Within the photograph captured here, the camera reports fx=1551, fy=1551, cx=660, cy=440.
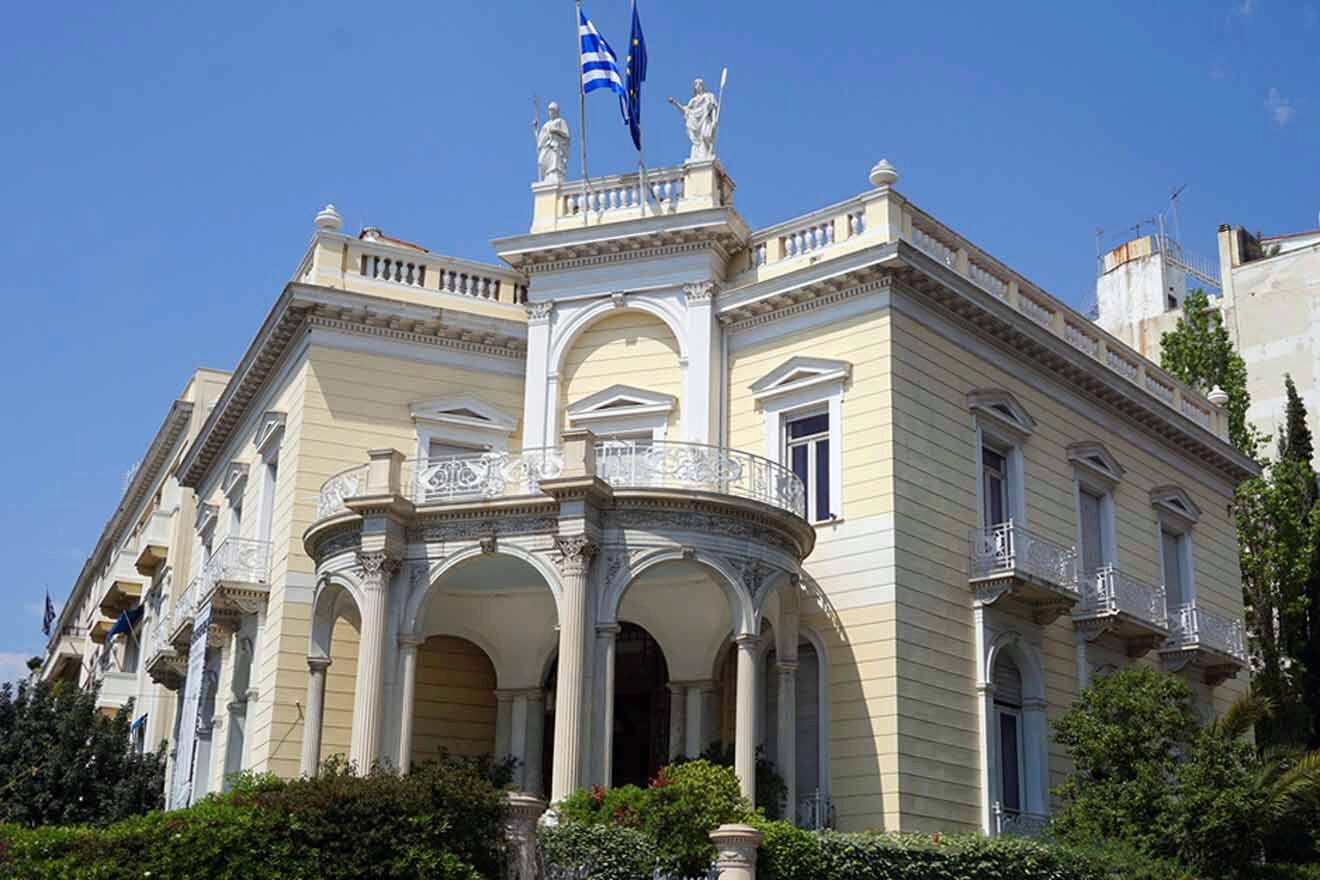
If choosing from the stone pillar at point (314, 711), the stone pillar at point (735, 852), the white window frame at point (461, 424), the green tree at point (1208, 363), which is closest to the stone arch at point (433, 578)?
the stone pillar at point (314, 711)

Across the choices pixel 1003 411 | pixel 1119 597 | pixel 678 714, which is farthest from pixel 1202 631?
pixel 678 714

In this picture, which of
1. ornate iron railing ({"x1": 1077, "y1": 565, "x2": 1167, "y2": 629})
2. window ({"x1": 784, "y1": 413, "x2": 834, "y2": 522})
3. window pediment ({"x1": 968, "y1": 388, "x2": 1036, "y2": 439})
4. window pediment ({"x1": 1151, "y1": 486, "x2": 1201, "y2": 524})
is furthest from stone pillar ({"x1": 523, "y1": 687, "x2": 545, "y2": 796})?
window pediment ({"x1": 1151, "y1": 486, "x2": 1201, "y2": 524})

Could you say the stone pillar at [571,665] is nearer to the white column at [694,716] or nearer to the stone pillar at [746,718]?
the stone pillar at [746,718]

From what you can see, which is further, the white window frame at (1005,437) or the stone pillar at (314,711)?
the white window frame at (1005,437)

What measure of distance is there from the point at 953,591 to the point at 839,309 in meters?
4.70

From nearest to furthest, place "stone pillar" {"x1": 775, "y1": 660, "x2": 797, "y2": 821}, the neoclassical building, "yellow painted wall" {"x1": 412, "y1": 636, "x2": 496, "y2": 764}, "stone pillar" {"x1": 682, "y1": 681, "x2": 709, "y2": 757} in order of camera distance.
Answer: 1. the neoclassical building
2. "stone pillar" {"x1": 775, "y1": 660, "x2": 797, "y2": 821}
3. "stone pillar" {"x1": 682, "y1": 681, "x2": 709, "y2": 757}
4. "yellow painted wall" {"x1": 412, "y1": 636, "x2": 496, "y2": 764}

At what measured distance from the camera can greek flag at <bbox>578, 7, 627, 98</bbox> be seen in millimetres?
26219

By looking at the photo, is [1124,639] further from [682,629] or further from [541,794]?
[541,794]

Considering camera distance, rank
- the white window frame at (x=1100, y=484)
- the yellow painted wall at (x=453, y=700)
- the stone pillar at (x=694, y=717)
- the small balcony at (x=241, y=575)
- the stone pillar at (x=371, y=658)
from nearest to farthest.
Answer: the stone pillar at (x=371, y=658)
the stone pillar at (x=694, y=717)
the yellow painted wall at (x=453, y=700)
the small balcony at (x=241, y=575)
the white window frame at (x=1100, y=484)

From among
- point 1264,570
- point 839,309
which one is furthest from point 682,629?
point 1264,570

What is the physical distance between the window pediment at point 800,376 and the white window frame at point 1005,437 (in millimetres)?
2406

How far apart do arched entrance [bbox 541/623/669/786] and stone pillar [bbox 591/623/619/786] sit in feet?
13.6

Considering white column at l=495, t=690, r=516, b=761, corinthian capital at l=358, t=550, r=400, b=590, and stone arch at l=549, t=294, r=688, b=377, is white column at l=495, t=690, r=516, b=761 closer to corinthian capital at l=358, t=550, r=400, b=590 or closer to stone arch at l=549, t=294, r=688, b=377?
corinthian capital at l=358, t=550, r=400, b=590

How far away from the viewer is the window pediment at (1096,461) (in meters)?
27.3
